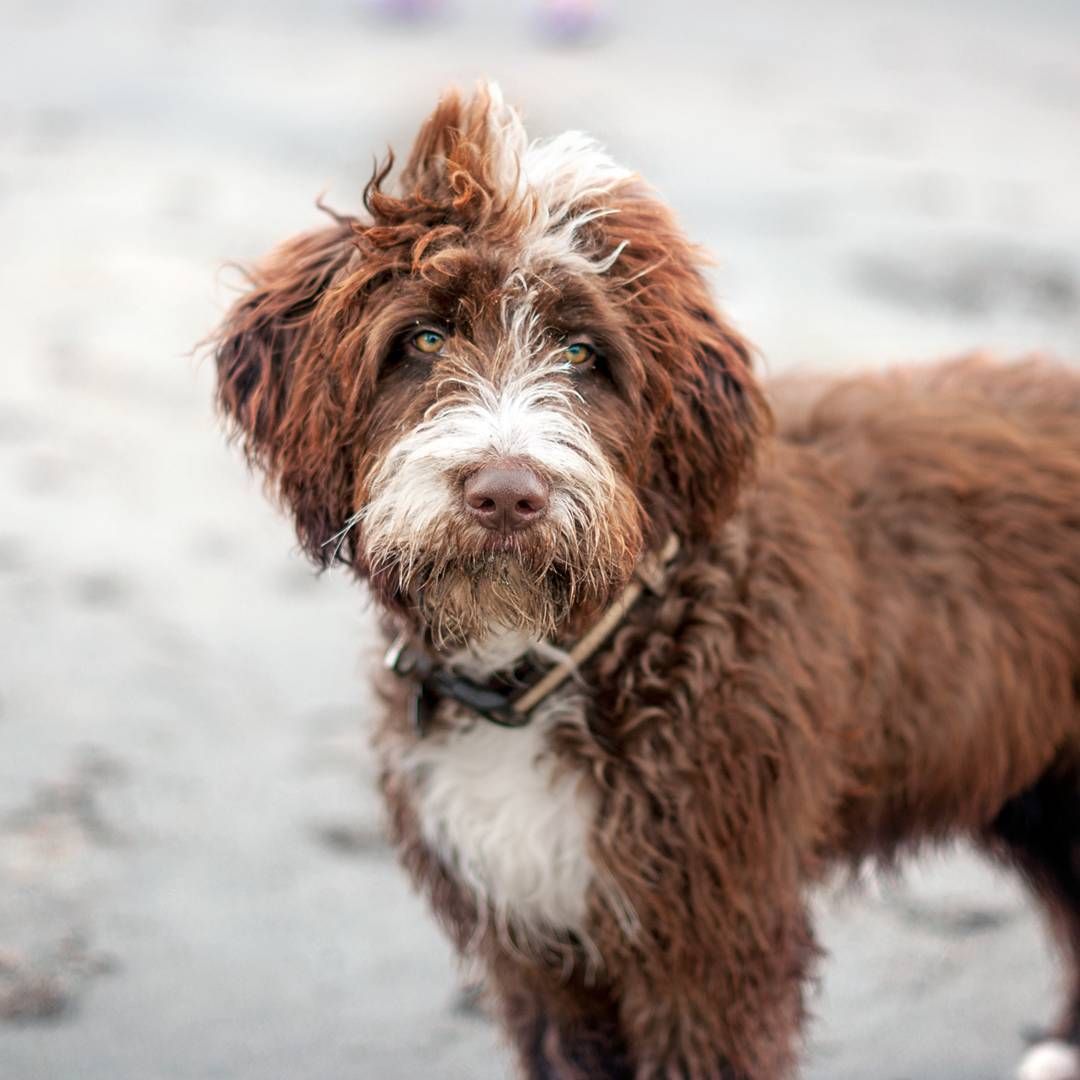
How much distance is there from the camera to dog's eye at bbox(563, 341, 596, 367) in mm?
2650

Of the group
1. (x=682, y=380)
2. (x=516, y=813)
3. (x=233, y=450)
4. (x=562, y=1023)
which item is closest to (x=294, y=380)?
(x=682, y=380)

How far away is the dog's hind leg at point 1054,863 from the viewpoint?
130 inches

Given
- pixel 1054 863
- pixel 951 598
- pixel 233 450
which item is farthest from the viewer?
pixel 233 450

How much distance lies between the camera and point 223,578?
567cm

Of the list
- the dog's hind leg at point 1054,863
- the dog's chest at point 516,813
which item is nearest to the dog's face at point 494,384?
the dog's chest at point 516,813

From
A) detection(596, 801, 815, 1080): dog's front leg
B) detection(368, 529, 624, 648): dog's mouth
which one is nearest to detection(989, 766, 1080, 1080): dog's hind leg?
detection(596, 801, 815, 1080): dog's front leg

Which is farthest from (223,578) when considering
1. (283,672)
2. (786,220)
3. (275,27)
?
(275,27)

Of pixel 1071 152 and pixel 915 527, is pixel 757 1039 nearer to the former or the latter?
pixel 915 527

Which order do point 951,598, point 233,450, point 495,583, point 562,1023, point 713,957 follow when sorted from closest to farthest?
point 495,583
point 713,957
point 951,598
point 562,1023
point 233,450

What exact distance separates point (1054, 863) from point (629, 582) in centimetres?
134

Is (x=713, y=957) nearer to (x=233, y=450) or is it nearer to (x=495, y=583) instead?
(x=495, y=583)

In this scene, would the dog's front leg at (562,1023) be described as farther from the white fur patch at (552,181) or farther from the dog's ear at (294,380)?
the white fur patch at (552,181)

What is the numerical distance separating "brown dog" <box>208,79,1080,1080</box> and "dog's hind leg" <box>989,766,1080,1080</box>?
4 centimetres

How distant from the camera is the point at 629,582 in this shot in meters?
2.75
